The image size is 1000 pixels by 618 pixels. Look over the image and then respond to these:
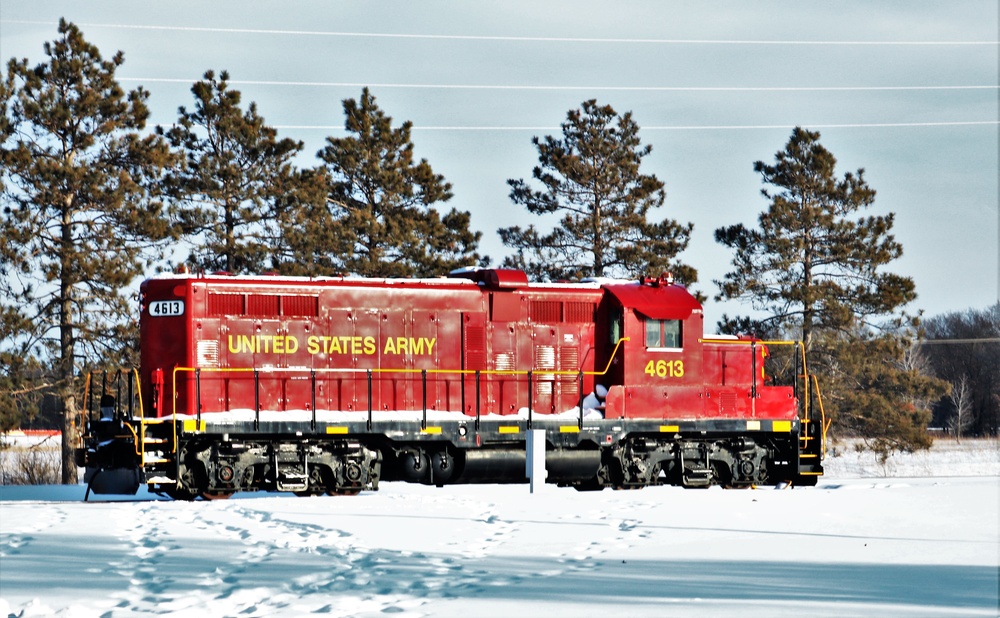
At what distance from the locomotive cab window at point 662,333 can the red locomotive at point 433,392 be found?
0.02m

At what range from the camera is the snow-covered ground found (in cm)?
904

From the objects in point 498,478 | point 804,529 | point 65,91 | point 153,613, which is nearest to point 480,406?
point 498,478

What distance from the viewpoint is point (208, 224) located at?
26297 mm

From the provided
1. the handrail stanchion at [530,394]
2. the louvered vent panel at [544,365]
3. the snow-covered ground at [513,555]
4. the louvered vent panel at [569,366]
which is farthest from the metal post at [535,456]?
the louvered vent panel at [569,366]

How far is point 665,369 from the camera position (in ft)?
60.9

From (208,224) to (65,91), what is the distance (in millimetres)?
4209

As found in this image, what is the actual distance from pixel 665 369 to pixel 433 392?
3752mm

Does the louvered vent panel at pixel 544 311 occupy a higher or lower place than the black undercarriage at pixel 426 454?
higher

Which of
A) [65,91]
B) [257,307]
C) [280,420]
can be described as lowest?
[280,420]

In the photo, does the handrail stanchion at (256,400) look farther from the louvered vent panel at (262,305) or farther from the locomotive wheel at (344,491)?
the locomotive wheel at (344,491)

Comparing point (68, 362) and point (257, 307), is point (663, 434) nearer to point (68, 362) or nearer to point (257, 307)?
point (257, 307)

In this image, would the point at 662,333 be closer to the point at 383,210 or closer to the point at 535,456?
the point at 535,456

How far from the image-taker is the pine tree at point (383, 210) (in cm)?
2722

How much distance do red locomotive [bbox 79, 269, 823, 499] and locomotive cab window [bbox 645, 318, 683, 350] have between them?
0.07 ft
